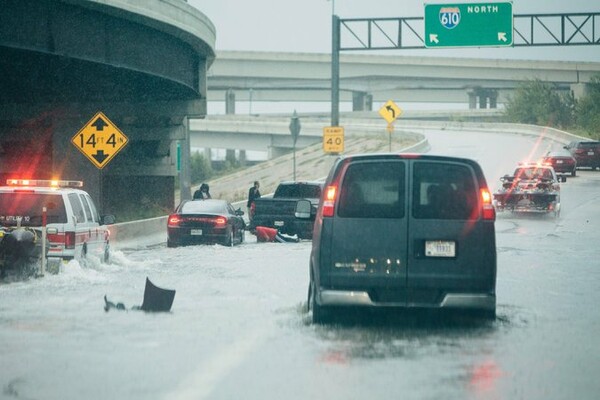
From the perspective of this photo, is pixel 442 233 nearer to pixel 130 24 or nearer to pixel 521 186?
pixel 130 24

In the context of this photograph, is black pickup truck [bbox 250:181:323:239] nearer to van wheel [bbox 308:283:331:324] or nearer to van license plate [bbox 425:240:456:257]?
van wheel [bbox 308:283:331:324]

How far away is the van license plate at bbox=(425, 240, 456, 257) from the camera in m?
12.8

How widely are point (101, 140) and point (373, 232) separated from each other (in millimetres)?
19585

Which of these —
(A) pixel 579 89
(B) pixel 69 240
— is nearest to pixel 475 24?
(B) pixel 69 240

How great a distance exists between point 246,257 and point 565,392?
16.7 m

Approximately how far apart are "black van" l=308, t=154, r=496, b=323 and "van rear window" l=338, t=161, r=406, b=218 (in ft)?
0.03

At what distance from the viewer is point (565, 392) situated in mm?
9398

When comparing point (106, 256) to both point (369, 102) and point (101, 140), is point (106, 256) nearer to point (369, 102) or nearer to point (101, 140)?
point (101, 140)

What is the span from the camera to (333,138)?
4884 cm

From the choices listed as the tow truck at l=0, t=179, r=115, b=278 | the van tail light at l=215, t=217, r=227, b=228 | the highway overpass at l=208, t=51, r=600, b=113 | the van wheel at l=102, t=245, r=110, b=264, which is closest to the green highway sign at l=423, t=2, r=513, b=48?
the van tail light at l=215, t=217, r=227, b=228

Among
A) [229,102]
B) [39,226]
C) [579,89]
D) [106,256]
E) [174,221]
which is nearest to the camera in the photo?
[39,226]

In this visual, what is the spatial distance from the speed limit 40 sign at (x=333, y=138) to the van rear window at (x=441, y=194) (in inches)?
1395

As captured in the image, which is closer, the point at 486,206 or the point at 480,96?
the point at 486,206

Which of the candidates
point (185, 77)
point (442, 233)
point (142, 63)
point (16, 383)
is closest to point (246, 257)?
point (142, 63)
